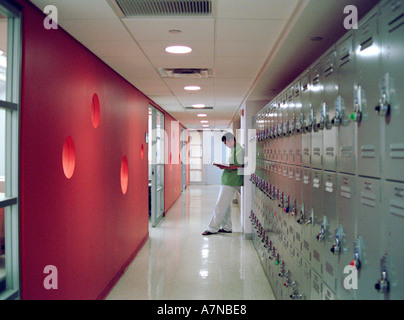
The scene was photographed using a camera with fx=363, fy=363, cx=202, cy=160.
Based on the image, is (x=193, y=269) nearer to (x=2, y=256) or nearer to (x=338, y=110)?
(x=2, y=256)

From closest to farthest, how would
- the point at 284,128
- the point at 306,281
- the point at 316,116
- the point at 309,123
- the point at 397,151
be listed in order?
the point at 397,151, the point at 316,116, the point at 309,123, the point at 306,281, the point at 284,128

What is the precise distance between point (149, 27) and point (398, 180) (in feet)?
6.57

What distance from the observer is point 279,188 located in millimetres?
3309

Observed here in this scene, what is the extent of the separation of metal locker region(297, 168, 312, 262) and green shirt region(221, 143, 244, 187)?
355 cm

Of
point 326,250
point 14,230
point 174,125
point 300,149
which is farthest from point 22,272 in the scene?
point 174,125

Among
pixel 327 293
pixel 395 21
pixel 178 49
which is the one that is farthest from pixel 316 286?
pixel 178 49

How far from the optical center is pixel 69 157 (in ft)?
9.21

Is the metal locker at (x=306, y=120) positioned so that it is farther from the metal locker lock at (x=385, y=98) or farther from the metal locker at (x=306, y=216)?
the metal locker lock at (x=385, y=98)

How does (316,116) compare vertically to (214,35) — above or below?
below

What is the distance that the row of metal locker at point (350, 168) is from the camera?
4.17ft

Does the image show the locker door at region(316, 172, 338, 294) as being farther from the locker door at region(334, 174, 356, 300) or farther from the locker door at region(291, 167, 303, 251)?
the locker door at region(291, 167, 303, 251)

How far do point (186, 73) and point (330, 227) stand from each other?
2673mm

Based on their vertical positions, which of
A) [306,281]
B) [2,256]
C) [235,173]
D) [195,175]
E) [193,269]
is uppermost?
[235,173]
